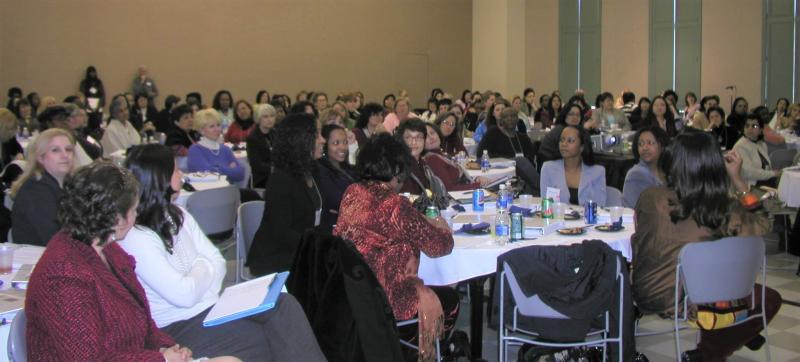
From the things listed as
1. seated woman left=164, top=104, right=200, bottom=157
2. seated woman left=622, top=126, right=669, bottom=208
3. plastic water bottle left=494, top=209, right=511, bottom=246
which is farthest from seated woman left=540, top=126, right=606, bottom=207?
seated woman left=164, top=104, right=200, bottom=157

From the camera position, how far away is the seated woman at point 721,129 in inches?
440

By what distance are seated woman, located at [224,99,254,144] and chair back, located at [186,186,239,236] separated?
15.6ft

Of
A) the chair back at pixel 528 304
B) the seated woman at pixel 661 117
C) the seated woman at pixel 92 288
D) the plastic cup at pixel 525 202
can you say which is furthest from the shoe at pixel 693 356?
the seated woman at pixel 661 117

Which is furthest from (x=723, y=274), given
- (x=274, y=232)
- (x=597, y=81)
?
(x=597, y=81)

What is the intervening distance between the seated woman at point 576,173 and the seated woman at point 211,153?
2.98 m

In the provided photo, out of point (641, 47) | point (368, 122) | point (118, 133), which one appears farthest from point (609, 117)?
point (118, 133)

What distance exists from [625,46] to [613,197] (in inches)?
535

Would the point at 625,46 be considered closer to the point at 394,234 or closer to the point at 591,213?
the point at 591,213

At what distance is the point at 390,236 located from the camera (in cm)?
357

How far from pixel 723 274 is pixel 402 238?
1.46m

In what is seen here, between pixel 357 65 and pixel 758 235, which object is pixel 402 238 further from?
pixel 357 65

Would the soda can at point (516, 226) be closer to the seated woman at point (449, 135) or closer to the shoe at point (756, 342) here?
the shoe at point (756, 342)

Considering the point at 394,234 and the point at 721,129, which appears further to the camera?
the point at 721,129

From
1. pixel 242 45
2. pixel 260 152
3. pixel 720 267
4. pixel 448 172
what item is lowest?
pixel 720 267
